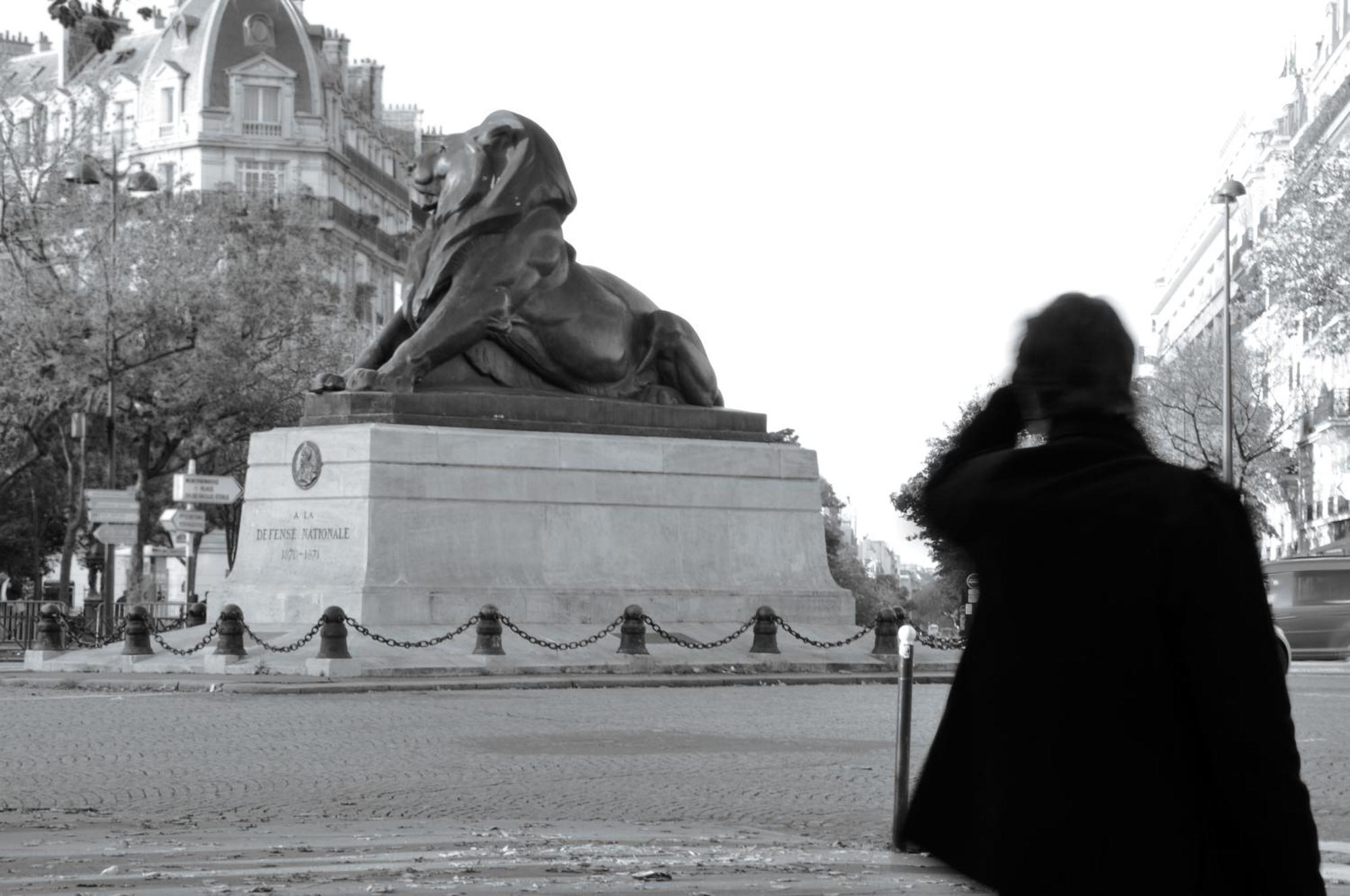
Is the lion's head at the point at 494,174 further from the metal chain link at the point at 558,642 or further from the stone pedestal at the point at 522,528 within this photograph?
the metal chain link at the point at 558,642

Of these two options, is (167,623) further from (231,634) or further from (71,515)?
(231,634)

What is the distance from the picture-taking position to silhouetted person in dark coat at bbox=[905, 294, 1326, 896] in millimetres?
3713

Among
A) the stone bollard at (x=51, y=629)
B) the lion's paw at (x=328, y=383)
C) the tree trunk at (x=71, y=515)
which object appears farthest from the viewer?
the tree trunk at (x=71, y=515)

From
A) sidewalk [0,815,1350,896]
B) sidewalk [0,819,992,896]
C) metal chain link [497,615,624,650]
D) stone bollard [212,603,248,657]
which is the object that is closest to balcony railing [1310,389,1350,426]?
metal chain link [497,615,624,650]

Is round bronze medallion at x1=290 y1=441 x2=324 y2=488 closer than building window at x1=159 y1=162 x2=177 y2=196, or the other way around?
round bronze medallion at x1=290 y1=441 x2=324 y2=488

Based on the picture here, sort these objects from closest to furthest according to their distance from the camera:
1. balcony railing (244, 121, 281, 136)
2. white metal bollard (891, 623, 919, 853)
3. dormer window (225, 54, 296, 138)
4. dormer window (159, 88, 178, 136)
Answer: white metal bollard (891, 623, 919, 853) → dormer window (225, 54, 296, 138) → balcony railing (244, 121, 281, 136) → dormer window (159, 88, 178, 136)

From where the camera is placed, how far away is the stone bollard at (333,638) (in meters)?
21.4

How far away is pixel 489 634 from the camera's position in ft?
74.6

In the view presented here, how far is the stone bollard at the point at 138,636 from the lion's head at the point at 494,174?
209 inches

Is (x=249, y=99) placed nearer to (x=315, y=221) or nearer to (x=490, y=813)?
(x=315, y=221)

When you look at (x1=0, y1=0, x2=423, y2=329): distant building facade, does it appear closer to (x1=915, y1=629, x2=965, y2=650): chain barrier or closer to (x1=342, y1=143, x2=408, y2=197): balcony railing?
(x1=342, y1=143, x2=408, y2=197): balcony railing

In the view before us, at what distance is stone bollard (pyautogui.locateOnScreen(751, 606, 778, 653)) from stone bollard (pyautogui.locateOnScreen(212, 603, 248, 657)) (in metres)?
5.48

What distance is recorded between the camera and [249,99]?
99.1 metres

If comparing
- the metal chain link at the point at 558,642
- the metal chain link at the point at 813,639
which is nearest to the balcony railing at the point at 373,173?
the metal chain link at the point at 813,639
